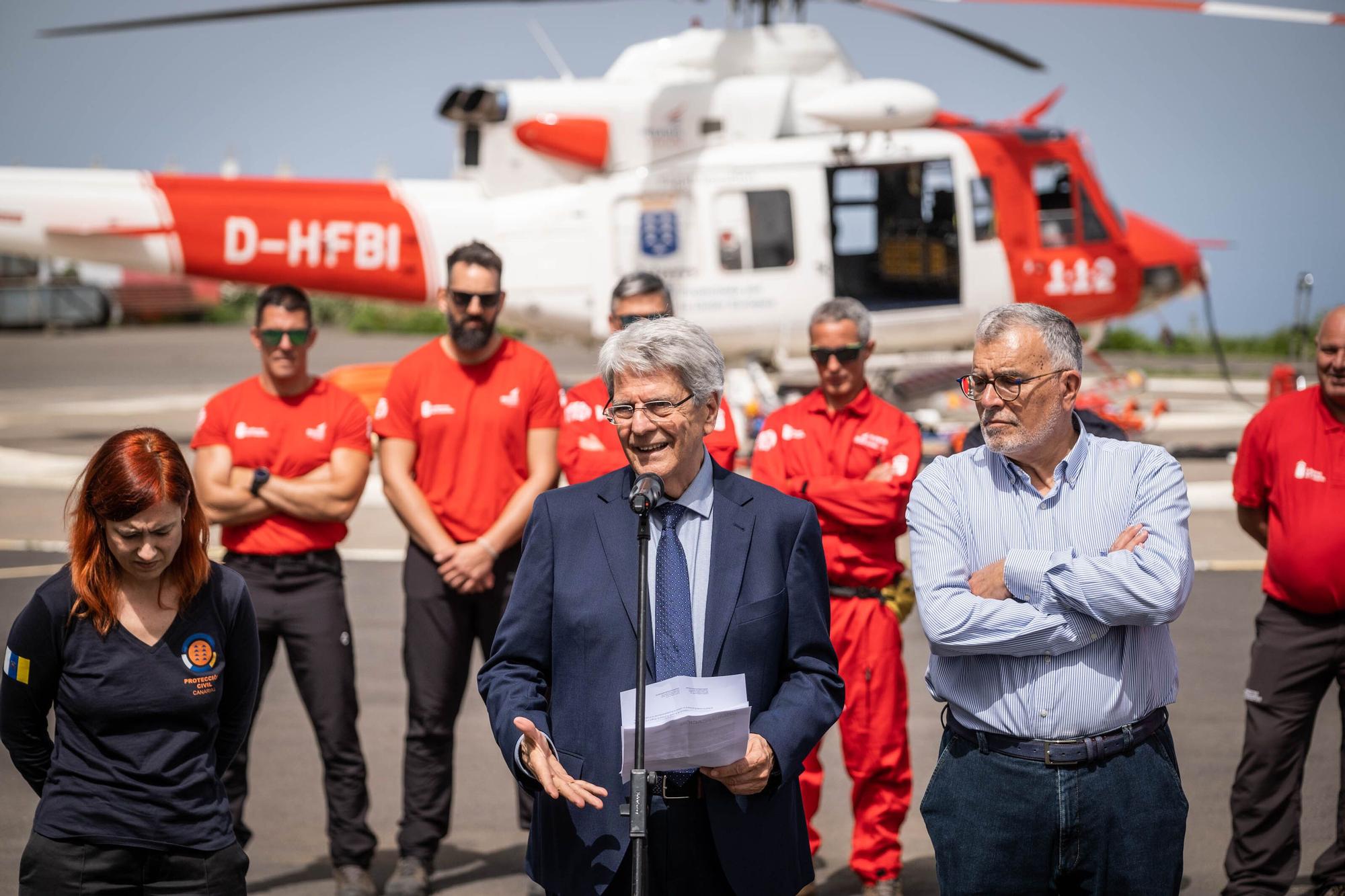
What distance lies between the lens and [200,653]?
123 inches

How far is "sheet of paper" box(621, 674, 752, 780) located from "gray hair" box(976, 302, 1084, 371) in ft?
3.44

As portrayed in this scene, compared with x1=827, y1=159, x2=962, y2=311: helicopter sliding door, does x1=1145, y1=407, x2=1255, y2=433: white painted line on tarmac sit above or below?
below

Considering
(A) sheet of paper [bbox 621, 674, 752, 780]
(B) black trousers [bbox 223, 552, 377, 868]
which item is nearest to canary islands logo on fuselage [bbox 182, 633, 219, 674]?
(A) sheet of paper [bbox 621, 674, 752, 780]

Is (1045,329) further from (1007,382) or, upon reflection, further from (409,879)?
(409,879)

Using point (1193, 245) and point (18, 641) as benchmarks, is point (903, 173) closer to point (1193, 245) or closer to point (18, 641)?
point (1193, 245)

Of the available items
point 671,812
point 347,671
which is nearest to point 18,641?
point 671,812

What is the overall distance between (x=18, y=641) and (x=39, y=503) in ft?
33.5

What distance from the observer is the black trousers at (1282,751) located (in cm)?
430

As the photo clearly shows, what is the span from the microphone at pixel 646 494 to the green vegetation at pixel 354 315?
41431 mm

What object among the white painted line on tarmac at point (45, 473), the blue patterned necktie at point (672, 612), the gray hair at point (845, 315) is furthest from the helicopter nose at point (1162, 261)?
the blue patterned necktie at point (672, 612)

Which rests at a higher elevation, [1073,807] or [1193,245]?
[1193,245]

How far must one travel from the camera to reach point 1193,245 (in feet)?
46.4

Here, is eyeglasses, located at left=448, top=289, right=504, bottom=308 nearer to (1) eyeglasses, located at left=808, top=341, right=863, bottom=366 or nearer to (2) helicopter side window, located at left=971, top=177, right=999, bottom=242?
(1) eyeglasses, located at left=808, top=341, right=863, bottom=366

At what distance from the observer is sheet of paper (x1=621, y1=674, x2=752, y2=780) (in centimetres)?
246
